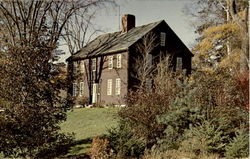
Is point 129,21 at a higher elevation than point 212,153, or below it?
higher

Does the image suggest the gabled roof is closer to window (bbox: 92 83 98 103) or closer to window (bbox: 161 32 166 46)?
window (bbox: 161 32 166 46)

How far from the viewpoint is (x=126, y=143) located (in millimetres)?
10367

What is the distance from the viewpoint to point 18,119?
9.91 meters

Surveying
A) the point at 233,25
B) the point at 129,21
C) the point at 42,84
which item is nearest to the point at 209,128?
the point at 42,84

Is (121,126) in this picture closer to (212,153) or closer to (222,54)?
(212,153)

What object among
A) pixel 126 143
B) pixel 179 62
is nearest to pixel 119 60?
pixel 179 62

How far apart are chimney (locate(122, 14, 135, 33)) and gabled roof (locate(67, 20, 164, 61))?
60cm

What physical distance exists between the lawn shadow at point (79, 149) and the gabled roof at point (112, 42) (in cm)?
1863

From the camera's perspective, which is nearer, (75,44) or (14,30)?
(14,30)

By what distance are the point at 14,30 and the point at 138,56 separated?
12.2m

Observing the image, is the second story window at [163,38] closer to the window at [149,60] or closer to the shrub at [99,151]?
the window at [149,60]

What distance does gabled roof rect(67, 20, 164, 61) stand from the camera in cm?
3209

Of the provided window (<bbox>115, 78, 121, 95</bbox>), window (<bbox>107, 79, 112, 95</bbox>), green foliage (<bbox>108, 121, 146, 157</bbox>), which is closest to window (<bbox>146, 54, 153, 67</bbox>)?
window (<bbox>115, 78, 121, 95</bbox>)

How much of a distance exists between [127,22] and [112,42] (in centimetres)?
266
